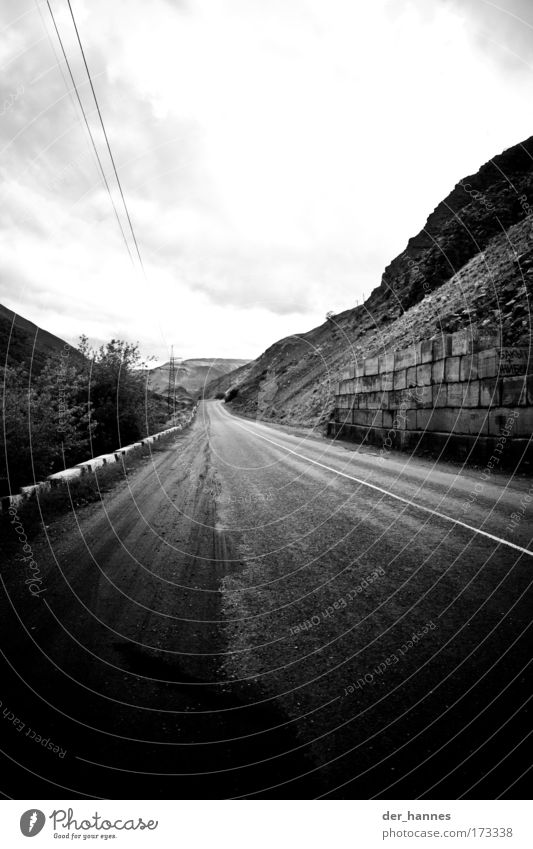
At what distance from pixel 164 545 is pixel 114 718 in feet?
9.25

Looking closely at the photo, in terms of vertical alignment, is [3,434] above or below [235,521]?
above

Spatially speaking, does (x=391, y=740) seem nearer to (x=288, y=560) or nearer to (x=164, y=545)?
(x=288, y=560)

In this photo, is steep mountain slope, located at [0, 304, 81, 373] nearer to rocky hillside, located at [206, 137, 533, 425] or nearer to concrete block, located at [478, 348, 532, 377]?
concrete block, located at [478, 348, 532, 377]

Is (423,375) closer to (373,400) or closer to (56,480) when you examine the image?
(373,400)

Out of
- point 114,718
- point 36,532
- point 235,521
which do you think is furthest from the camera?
point 235,521

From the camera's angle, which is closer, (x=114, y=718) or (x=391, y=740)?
(x=391, y=740)

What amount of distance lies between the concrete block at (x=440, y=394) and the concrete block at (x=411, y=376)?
1.44 meters

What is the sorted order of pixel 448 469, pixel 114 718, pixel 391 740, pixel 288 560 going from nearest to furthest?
pixel 391 740, pixel 114 718, pixel 288 560, pixel 448 469

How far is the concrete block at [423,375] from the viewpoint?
1463cm

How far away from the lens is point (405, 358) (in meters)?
16.3

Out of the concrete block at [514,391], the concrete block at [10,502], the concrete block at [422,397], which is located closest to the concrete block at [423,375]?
the concrete block at [422,397]

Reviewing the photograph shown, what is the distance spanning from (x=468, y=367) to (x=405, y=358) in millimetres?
4103
